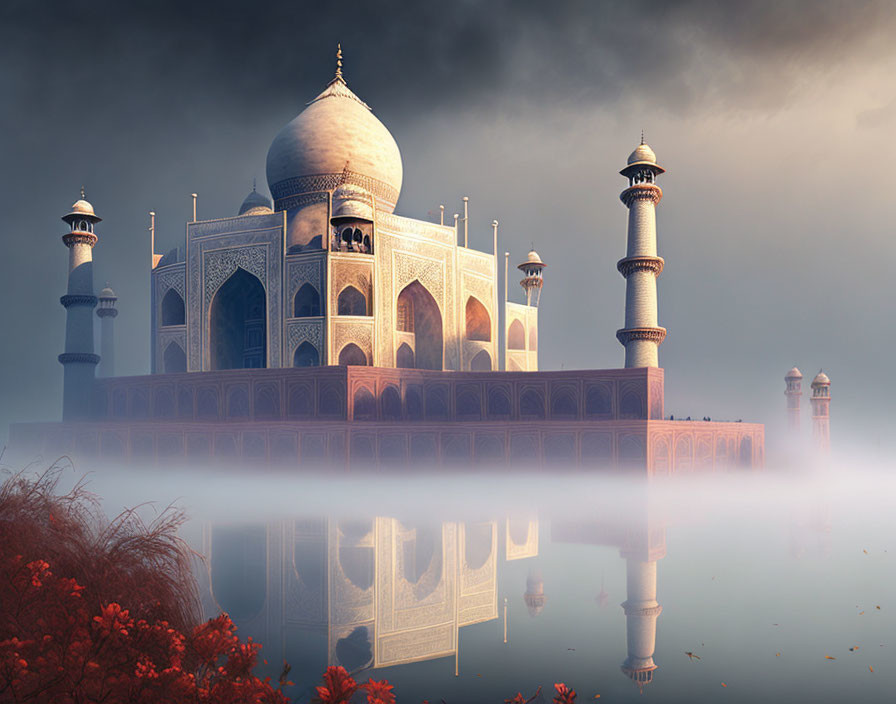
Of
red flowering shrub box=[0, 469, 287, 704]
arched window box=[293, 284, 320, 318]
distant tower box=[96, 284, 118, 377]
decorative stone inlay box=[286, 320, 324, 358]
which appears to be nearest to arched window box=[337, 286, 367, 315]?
arched window box=[293, 284, 320, 318]

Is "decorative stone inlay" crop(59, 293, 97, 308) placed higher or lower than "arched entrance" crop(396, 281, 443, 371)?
higher

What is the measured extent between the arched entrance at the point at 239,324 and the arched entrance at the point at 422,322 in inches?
159

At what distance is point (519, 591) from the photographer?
19.6 feet

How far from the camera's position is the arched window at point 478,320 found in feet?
Answer: 74.8

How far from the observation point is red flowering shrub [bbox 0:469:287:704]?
8.54 ft

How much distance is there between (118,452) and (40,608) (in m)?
15.5

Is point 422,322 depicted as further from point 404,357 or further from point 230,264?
point 230,264

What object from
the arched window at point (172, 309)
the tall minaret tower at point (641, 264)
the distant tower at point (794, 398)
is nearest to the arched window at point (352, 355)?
the arched window at point (172, 309)

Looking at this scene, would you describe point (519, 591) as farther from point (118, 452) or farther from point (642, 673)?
point (118, 452)

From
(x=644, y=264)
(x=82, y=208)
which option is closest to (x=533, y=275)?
(x=644, y=264)

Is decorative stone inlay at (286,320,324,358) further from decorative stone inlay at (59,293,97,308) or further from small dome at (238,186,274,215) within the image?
small dome at (238,186,274,215)

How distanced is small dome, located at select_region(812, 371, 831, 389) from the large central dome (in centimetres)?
1917

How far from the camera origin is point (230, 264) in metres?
20.1

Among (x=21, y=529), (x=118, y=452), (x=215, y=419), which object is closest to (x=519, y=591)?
(x=21, y=529)
